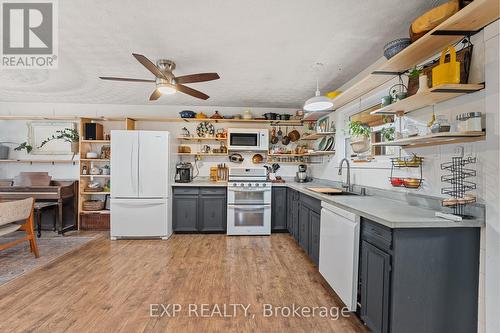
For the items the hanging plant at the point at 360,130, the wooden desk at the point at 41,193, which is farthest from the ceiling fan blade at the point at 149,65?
the wooden desk at the point at 41,193

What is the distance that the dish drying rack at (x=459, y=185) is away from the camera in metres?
1.50

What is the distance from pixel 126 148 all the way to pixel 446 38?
13.4 ft

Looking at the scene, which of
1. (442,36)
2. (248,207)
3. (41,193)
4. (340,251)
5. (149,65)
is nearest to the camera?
(442,36)

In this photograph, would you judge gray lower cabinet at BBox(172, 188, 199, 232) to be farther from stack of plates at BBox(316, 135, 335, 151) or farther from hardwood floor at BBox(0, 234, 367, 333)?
stack of plates at BBox(316, 135, 335, 151)

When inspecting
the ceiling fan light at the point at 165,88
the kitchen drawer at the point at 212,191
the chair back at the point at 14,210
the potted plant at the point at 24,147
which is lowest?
the chair back at the point at 14,210

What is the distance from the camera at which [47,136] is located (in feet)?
15.0

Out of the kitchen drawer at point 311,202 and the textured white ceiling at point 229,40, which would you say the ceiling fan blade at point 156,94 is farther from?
the kitchen drawer at point 311,202

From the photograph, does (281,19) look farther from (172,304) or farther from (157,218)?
(157,218)

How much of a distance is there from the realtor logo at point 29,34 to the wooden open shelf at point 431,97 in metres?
2.89

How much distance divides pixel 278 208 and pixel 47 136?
15.5ft

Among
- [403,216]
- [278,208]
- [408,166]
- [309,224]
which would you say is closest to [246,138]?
[278,208]

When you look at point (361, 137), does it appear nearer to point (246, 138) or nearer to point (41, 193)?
point (246, 138)

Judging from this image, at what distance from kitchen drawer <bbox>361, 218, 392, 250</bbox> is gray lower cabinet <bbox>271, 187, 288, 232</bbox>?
8.01ft

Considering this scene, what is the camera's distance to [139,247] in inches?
138
